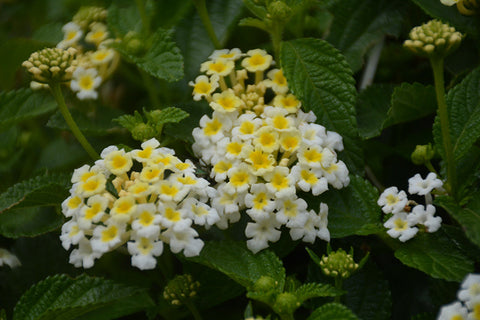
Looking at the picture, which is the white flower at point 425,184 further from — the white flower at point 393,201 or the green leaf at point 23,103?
the green leaf at point 23,103

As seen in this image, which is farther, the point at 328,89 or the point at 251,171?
the point at 328,89

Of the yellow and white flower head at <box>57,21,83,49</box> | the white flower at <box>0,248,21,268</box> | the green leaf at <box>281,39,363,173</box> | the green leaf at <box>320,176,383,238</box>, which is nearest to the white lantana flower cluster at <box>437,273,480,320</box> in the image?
the green leaf at <box>320,176,383,238</box>

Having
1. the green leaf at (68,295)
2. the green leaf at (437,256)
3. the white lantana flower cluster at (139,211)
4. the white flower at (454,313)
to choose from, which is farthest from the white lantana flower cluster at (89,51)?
the white flower at (454,313)

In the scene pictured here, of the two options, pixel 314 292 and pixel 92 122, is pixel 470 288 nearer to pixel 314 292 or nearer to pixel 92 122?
pixel 314 292

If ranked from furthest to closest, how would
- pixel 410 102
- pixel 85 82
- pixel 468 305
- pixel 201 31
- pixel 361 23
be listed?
pixel 201 31 → pixel 361 23 → pixel 85 82 → pixel 410 102 → pixel 468 305

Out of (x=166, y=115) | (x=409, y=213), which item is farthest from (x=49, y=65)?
(x=409, y=213)

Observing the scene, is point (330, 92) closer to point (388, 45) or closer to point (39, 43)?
point (388, 45)
